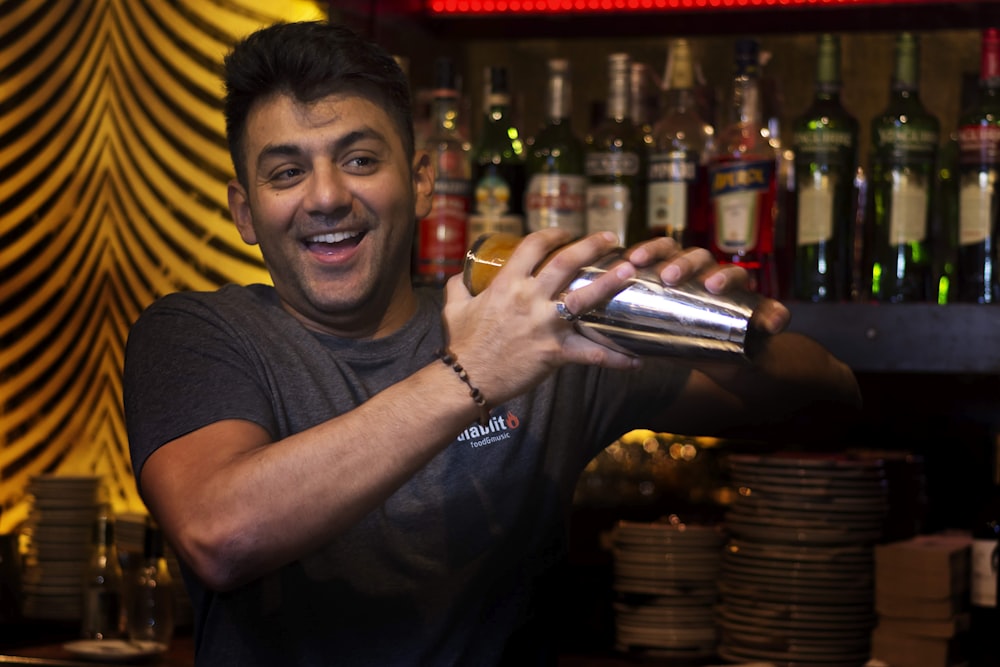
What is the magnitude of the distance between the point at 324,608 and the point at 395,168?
0.48m

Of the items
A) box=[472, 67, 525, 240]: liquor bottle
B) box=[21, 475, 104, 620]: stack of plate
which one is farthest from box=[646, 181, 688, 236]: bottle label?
box=[21, 475, 104, 620]: stack of plate

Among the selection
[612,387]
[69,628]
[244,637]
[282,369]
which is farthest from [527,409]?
[69,628]

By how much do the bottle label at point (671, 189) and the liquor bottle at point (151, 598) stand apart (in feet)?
2.90

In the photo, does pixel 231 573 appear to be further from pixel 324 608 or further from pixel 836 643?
pixel 836 643

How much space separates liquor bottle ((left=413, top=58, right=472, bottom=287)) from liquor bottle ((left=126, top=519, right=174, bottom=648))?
0.57 metres

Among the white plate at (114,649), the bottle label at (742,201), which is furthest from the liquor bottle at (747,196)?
the white plate at (114,649)

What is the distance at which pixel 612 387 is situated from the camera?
1696 millimetres

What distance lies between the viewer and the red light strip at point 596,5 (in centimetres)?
232

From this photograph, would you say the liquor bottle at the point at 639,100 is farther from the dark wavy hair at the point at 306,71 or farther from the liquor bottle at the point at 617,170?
the dark wavy hair at the point at 306,71

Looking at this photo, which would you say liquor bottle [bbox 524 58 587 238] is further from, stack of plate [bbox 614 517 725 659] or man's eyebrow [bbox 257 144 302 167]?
man's eyebrow [bbox 257 144 302 167]

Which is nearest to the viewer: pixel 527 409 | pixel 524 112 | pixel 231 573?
pixel 231 573

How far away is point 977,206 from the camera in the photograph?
1919 millimetres

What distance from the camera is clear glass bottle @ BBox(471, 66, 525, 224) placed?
2.15 metres

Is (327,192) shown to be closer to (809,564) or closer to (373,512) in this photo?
(373,512)
